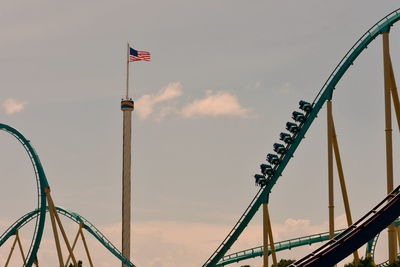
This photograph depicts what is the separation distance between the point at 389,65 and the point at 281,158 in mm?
10590

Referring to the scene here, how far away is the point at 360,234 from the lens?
112 feet

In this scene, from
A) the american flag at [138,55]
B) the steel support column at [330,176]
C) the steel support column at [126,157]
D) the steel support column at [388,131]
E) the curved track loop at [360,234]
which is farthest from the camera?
the steel support column at [126,157]

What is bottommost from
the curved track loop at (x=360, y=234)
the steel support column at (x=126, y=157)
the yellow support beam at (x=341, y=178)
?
the curved track loop at (x=360, y=234)

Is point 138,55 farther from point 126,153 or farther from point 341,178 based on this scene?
point 341,178

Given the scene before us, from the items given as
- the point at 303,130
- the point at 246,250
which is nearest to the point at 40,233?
the point at 246,250

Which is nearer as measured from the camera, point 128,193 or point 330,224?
point 330,224

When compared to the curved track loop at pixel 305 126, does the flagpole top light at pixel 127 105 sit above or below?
above

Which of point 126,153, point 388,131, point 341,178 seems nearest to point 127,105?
point 126,153

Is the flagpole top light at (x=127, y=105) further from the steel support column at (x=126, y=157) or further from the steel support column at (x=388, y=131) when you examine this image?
the steel support column at (x=388, y=131)

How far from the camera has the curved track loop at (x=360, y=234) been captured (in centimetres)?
3406

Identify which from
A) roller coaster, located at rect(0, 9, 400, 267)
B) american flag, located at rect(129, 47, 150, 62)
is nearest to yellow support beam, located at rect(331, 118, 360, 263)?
roller coaster, located at rect(0, 9, 400, 267)

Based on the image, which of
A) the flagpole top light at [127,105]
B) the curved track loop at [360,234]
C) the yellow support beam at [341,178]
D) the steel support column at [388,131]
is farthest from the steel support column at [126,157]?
the curved track loop at [360,234]

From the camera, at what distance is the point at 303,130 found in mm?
49406

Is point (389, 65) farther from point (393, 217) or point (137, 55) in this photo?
point (137, 55)
